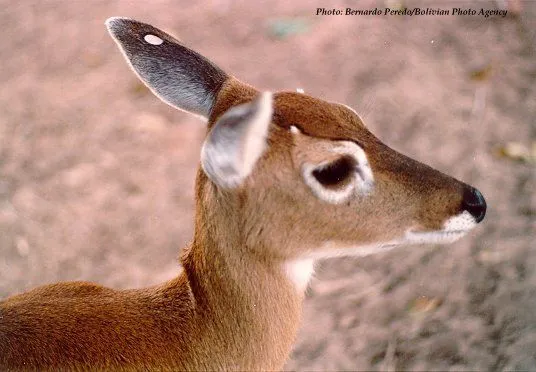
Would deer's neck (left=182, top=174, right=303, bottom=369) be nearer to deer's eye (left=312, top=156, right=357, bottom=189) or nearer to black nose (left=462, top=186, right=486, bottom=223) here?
deer's eye (left=312, top=156, right=357, bottom=189)

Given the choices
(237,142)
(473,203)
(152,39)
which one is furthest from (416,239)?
(152,39)

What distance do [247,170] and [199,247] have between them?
13.9 inches

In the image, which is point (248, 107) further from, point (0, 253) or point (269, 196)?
point (0, 253)

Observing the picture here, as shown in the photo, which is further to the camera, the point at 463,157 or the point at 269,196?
the point at 463,157

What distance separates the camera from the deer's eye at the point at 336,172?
1.43 meters

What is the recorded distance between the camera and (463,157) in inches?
117

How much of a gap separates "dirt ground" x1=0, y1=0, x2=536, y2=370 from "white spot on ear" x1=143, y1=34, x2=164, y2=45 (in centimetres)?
130

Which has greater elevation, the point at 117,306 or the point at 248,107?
the point at 248,107

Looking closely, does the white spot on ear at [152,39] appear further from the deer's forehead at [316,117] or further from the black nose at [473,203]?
the black nose at [473,203]

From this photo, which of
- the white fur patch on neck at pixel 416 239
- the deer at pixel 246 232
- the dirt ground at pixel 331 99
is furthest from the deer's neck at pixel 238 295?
the dirt ground at pixel 331 99

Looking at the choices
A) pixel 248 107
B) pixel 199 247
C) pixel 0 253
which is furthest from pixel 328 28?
pixel 248 107

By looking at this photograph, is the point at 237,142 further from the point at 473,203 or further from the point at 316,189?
the point at 473,203

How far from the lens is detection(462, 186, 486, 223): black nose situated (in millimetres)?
1601

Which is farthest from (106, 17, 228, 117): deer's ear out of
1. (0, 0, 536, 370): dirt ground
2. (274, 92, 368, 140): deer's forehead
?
(0, 0, 536, 370): dirt ground
